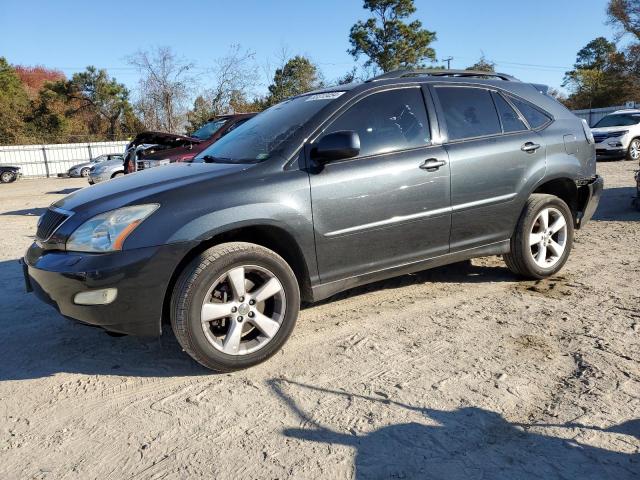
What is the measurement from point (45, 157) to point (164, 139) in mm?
26402

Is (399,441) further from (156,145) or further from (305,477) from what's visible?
(156,145)

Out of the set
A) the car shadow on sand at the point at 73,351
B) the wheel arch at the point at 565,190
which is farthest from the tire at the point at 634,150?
the car shadow on sand at the point at 73,351

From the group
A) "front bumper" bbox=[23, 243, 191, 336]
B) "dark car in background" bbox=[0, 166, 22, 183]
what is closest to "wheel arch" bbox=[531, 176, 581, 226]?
"front bumper" bbox=[23, 243, 191, 336]

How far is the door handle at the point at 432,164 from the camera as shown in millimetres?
3840

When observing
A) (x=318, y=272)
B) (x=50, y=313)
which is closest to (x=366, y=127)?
(x=318, y=272)

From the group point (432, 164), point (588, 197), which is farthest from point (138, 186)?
point (588, 197)

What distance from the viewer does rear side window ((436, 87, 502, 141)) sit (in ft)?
13.6

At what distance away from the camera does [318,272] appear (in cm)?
350

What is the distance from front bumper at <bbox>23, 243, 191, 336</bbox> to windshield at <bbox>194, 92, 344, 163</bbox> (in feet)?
3.32

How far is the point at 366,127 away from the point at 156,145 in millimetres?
6703

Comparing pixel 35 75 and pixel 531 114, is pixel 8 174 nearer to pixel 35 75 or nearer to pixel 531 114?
pixel 531 114

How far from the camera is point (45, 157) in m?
31.4

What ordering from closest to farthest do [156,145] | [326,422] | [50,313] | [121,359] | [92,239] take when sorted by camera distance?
1. [326,422]
2. [92,239]
3. [121,359]
4. [50,313]
5. [156,145]

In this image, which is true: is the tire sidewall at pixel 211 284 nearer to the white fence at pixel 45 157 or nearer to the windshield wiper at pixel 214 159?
the windshield wiper at pixel 214 159
